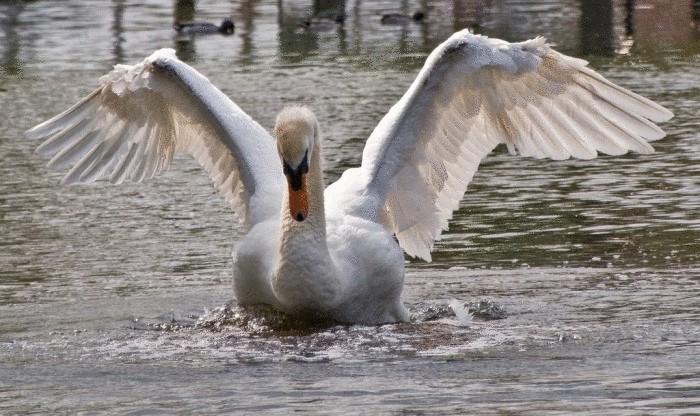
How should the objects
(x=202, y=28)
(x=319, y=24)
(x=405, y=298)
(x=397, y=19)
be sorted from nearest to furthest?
(x=405, y=298)
(x=202, y=28)
(x=319, y=24)
(x=397, y=19)

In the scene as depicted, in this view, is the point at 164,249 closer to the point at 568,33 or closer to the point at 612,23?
the point at 568,33

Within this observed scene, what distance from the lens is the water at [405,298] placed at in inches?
303

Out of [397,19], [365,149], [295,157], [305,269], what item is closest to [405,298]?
[365,149]

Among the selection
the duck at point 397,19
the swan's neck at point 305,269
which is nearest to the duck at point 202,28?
the duck at point 397,19

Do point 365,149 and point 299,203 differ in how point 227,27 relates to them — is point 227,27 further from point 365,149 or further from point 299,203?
point 299,203

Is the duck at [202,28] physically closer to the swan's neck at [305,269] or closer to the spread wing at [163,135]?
the spread wing at [163,135]

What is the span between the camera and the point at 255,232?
9562 millimetres

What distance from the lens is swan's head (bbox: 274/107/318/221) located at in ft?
29.1

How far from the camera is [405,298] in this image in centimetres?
1037

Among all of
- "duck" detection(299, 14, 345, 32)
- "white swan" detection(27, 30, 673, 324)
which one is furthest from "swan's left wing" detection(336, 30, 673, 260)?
"duck" detection(299, 14, 345, 32)

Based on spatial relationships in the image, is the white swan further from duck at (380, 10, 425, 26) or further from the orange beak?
duck at (380, 10, 425, 26)

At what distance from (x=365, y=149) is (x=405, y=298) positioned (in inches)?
43.3

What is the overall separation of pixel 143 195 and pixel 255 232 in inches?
194

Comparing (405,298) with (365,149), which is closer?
(365,149)
